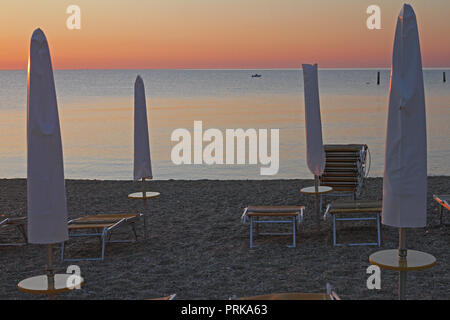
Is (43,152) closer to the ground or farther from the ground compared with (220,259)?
farther from the ground

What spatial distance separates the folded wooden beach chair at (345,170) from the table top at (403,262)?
190 inches

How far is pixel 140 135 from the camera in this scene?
23.1 feet

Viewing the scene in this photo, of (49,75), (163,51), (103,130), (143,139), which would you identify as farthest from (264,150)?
(163,51)

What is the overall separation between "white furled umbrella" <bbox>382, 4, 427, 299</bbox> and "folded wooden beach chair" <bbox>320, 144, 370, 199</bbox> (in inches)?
199

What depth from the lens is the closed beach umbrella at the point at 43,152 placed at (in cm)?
370

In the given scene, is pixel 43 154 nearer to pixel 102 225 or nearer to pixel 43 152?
pixel 43 152

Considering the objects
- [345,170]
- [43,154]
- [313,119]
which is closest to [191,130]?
[345,170]

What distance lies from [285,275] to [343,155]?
3586 millimetres

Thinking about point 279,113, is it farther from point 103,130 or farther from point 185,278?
point 185,278

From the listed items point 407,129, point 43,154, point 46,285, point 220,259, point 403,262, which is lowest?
point 220,259

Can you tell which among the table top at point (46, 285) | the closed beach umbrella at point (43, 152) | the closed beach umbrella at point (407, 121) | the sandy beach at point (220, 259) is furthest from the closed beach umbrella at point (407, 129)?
the closed beach umbrella at point (43, 152)

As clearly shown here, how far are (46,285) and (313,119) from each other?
4.18 m

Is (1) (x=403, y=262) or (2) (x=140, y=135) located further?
(2) (x=140, y=135)

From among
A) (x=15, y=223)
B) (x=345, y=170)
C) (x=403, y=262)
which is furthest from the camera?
(x=345, y=170)
